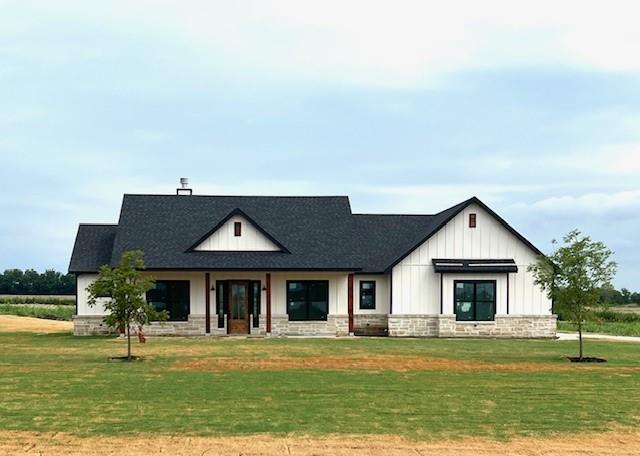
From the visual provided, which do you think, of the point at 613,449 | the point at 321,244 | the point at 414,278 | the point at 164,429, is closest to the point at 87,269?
the point at 321,244

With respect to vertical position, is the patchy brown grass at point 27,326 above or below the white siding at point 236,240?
below

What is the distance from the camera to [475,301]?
1393 inches

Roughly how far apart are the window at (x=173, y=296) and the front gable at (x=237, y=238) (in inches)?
68.7

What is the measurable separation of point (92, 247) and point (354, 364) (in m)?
19.3

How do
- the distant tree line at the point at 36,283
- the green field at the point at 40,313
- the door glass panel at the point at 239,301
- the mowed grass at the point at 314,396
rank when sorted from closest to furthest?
the mowed grass at the point at 314,396
the door glass panel at the point at 239,301
the green field at the point at 40,313
the distant tree line at the point at 36,283

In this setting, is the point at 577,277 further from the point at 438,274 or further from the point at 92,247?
the point at 92,247

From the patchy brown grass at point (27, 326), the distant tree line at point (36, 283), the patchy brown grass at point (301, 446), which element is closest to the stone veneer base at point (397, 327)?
the patchy brown grass at point (27, 326)

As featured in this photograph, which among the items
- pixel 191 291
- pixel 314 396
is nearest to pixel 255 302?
pixel 191 291

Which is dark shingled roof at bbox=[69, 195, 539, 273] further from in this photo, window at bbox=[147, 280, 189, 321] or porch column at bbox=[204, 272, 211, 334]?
window at bbox=[147, 280, 189, 321]

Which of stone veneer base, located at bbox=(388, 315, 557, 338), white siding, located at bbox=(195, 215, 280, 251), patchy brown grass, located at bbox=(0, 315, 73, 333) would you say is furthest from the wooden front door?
patchy brown grass, located at bbox=(0, 315, 73, 333)

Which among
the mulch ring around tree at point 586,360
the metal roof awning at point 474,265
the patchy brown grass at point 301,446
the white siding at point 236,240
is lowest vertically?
the mulch ring around tree at point 586,360

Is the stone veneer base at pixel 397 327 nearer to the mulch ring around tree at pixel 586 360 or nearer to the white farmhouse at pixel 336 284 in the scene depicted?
the white farmhouse at pixel 336 284

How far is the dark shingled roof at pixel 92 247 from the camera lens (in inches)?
1403

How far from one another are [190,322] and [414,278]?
10.2 meters
